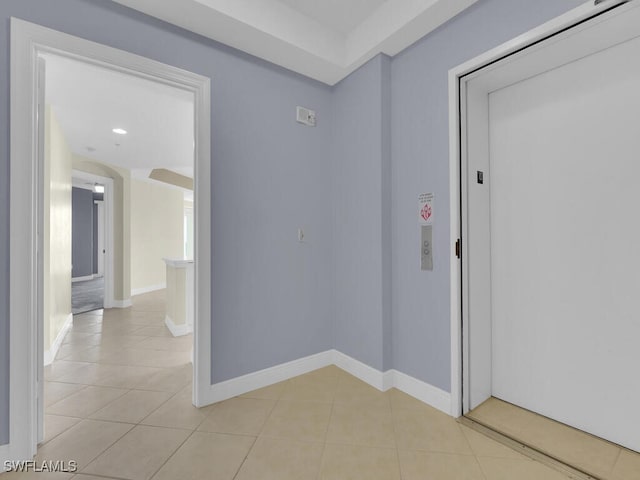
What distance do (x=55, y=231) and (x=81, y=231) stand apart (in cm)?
719

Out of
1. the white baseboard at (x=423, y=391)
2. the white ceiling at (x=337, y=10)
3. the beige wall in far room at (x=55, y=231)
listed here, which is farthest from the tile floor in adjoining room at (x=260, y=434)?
the white ceiling at (x=337, y=10)

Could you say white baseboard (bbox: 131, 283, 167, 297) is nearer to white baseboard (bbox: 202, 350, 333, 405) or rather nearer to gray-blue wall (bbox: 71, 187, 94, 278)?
gray-blue wall (bbox: 71, 187, 94, 278)

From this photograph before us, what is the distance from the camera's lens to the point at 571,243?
1935mm

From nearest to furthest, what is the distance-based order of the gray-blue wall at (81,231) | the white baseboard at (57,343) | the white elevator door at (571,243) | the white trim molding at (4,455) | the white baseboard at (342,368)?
the white trim molding at (4,455)
the white elevator door at (571,243)
the white baseboard at (342,368)
the white baseboard at (57,343)
the gray-blue wall at (81,231)

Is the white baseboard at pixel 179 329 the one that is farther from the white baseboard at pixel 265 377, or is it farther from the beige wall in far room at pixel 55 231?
the white baseboard at pixel 265 377

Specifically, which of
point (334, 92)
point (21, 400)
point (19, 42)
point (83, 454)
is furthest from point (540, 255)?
point (19, 42)

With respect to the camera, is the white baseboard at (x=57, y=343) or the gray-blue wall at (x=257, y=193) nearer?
the gray-blue wall at (x=257, y=193)

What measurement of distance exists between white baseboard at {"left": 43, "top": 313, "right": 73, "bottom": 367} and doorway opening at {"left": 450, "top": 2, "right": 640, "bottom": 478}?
376 centimetres

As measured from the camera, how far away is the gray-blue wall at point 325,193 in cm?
219

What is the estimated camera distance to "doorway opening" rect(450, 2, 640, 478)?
5.68ft

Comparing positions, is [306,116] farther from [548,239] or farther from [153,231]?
[153,231]

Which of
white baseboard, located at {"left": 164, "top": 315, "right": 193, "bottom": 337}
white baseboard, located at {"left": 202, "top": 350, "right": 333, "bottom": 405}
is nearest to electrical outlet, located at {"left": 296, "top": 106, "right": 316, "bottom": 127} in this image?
white baseboard, located at {"left": 202, "top": 350, "right": 333, "bottom": 405}

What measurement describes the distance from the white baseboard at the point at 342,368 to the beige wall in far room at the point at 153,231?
19.3ft

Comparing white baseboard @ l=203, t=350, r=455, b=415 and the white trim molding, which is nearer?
the white trim molding
